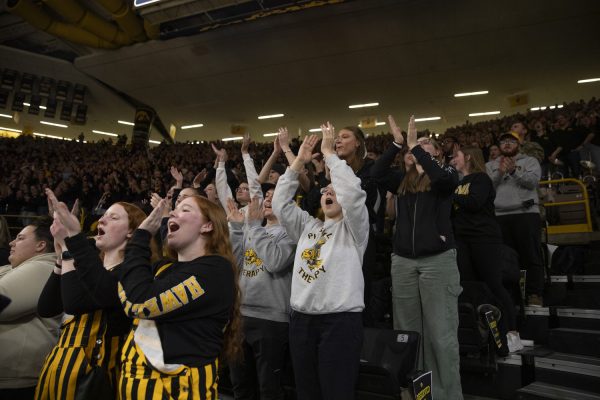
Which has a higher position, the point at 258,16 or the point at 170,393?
the point at 258,16

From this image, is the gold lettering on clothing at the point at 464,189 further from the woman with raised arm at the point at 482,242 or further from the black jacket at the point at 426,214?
the black jacket at the point at 426,214

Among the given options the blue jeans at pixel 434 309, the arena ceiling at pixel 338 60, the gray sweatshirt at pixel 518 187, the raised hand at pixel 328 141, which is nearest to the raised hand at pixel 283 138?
the raised hand at pixel 328 141

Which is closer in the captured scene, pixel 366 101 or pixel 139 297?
pixel 139 297

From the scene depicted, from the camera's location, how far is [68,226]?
1768 millimetres

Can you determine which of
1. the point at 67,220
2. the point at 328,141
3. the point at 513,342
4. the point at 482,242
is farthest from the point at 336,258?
the point at 513,342

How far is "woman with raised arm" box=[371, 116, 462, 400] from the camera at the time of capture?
2612mm

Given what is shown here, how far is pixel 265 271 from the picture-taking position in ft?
9.58

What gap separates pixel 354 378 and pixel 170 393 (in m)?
0.96

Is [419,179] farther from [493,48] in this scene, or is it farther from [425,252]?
[493,48]

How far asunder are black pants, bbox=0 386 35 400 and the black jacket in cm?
227

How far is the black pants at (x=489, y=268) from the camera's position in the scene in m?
3.22

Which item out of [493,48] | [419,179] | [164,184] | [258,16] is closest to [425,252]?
[419,179]

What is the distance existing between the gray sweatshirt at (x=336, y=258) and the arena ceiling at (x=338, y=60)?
10223mm

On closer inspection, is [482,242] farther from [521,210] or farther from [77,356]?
[77,356]
